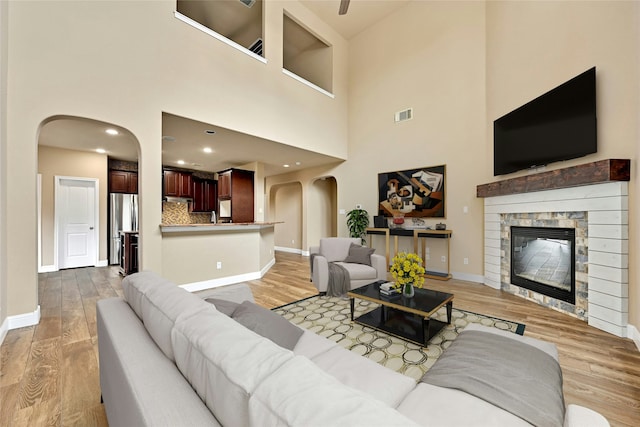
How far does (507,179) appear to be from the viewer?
12.8 feet

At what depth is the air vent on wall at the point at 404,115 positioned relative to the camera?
17.4 ft

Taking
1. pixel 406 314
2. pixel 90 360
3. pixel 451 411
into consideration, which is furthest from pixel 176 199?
pixel 451 411

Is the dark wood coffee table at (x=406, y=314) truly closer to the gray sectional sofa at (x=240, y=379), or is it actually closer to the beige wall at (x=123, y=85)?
the gray sectional sofa at (x=240, y=379)

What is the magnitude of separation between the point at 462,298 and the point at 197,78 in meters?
4.73

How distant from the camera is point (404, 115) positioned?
5391mm

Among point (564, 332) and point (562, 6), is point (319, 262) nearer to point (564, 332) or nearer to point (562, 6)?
point (564, 332)

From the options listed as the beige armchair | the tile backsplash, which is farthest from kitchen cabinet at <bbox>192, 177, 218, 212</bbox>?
the beige armchair

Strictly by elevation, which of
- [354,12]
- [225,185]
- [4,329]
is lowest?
[4,329]

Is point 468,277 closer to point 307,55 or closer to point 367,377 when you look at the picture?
point 367,377

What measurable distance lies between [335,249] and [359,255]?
431mm

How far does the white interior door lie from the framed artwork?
6295 millimetres

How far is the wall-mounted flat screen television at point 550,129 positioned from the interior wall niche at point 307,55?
12.4 feet

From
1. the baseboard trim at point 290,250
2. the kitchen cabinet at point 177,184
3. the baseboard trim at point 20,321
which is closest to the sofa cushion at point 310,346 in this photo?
the baseboard trim at point 20,321

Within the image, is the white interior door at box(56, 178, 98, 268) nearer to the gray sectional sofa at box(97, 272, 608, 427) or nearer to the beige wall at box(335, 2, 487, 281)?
the beige wall at box(335, 2, 487, 281)
